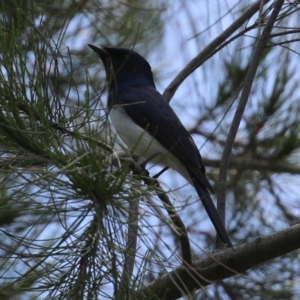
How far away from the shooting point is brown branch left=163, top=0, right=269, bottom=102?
124 inches

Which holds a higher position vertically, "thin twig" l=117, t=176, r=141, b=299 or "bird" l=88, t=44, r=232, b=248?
"bird" l=88, t=44, r=232, b=248

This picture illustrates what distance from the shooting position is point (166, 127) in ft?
10.3

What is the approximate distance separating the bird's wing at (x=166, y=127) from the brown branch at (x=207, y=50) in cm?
7

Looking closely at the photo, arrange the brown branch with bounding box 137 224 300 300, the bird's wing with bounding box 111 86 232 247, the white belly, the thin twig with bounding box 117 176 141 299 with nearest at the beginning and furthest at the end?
1. the thin twig with bounding box 117 176 141 299
2. the brown branch with bounding box 137 224 300 300
3. the bird's wing with bounding box 111 86 232 247
4. the white belly

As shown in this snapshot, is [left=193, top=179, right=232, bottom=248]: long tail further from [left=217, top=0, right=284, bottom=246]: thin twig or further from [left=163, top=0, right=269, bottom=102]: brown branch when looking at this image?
[left=163, top=0, right=269, bottom=102]: brown branch

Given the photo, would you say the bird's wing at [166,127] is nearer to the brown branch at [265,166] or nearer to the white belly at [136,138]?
the white belly at [136,138]

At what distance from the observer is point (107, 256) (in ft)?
5.73

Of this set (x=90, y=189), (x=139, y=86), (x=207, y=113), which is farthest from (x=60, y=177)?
(x=207, y=113)

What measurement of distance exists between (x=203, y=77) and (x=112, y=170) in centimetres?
207

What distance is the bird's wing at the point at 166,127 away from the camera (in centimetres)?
302

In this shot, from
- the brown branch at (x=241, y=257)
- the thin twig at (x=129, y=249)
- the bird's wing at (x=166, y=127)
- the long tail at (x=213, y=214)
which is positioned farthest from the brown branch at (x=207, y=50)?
the thin twig at (x=129, y=249)

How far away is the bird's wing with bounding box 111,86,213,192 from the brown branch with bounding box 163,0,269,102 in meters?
0.07

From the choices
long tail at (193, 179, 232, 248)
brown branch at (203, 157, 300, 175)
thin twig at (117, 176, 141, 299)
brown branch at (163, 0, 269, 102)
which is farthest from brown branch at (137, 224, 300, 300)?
brown branch at (203, 157, 300, 175)

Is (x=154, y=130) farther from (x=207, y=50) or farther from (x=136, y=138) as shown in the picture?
(x=207, y=50)
